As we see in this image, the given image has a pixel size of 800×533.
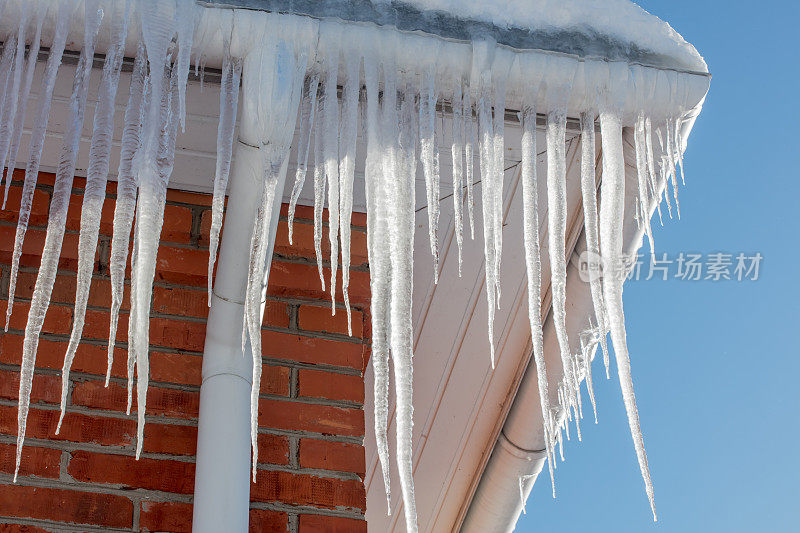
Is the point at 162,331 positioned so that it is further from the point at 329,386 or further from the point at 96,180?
the point at 96,180

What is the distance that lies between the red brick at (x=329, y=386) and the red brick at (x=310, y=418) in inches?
1.1

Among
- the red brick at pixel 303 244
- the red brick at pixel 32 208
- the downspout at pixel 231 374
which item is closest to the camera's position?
the downspout at pixel 231 374

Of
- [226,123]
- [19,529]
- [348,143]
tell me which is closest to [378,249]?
[348,143]

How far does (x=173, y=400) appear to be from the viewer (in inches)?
80.1

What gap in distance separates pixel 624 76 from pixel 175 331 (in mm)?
1101

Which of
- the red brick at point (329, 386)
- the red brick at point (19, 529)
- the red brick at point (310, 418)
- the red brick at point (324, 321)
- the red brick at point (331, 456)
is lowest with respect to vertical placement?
the red brick at point (19, 529)

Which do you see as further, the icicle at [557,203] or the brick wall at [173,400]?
the brick wall at [173,400]

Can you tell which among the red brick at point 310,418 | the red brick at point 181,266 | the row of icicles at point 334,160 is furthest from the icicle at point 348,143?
the red brick at point 181,266

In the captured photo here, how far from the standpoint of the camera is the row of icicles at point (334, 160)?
1.57 m

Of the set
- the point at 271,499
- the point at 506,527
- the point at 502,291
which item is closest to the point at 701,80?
the point at 502,291

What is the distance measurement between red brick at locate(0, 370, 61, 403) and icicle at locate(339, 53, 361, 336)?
0.71 meters

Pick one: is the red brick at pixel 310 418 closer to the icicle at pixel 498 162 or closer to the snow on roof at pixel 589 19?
the icicle at pixel 498 162

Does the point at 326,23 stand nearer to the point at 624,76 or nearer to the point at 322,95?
the point at 322,95

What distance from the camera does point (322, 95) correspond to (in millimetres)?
1733
